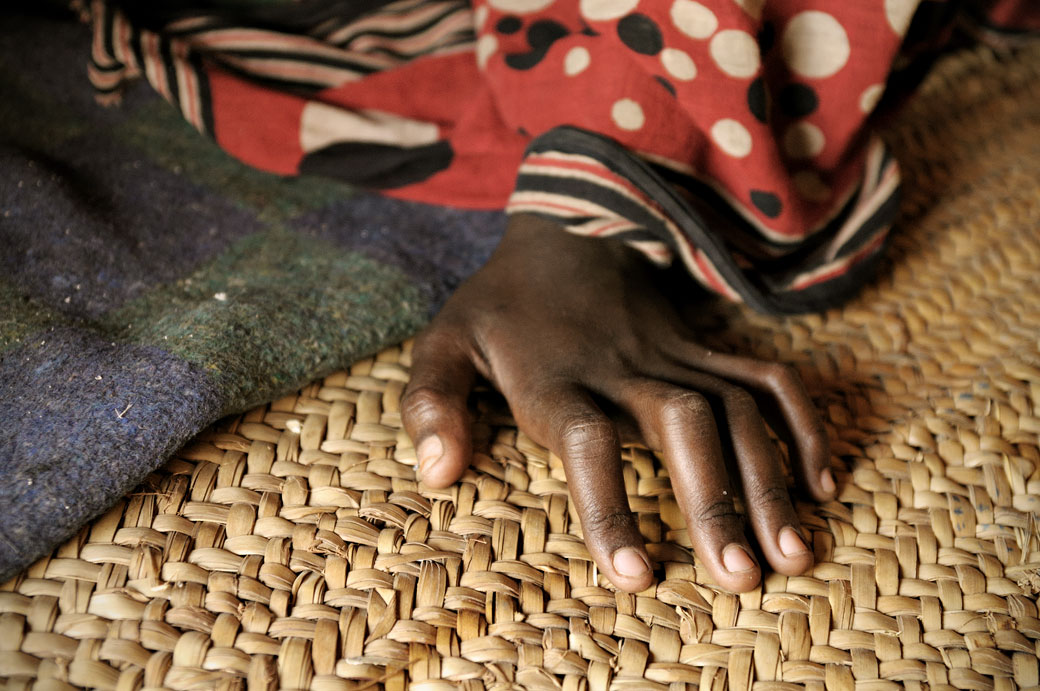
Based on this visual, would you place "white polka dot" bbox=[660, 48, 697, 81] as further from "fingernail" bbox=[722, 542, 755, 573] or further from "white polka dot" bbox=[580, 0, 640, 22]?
"fingernail" bbox=[722, 542, 755, 573]

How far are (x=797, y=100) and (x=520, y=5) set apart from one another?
0.81 feet

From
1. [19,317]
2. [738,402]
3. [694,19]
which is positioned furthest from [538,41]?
[19,317]

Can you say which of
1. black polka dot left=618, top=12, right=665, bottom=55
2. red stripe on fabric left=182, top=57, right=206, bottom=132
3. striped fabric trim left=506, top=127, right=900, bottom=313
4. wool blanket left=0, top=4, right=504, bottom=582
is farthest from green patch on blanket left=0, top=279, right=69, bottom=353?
black polka dot left=618, top=12, right=665, bottom=55

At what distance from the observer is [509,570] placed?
50 centimetres

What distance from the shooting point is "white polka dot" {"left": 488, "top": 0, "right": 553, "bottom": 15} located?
65 centimetres

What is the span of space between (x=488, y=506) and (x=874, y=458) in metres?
0.29

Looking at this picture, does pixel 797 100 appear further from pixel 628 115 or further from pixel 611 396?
pixel 611 396

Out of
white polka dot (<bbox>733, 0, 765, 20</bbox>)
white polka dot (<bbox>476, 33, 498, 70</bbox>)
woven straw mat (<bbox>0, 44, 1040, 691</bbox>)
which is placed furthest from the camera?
white polka dot (<bbox>476, 33, 498, 70</bbox>)

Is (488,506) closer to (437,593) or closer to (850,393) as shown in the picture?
(437,593)

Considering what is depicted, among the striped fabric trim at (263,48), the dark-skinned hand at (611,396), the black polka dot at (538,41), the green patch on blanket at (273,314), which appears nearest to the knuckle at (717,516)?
the dark-skinned hand at (611,396)

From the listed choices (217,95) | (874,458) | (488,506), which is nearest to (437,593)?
(488,506)

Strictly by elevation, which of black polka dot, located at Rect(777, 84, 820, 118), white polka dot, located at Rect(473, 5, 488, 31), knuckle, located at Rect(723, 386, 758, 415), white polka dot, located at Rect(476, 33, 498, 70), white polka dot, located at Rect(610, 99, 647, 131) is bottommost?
knuckle, located at Rect(723, 386, 758, 415)

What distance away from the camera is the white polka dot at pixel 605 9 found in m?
0.60

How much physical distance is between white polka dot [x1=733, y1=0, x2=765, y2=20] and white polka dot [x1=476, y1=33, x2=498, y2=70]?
212 millimetres
